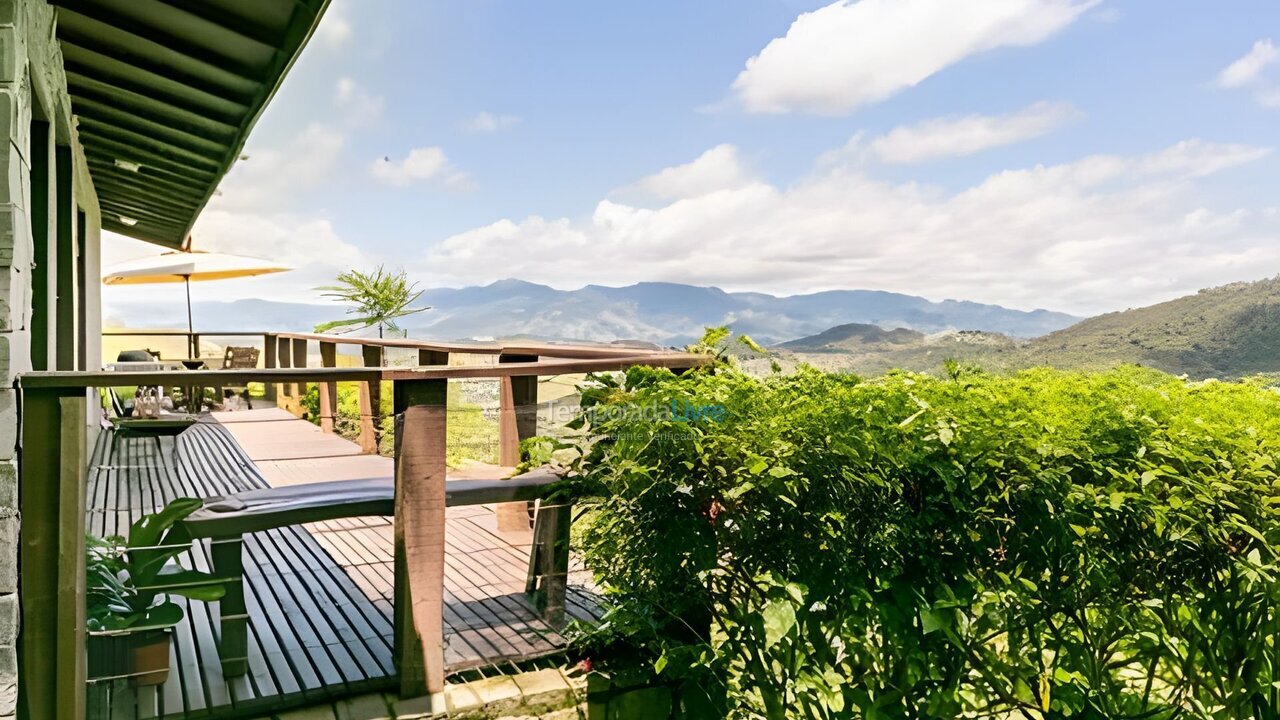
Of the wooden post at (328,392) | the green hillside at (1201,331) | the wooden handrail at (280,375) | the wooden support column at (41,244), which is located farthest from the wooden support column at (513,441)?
the green hillside at (1201,331)

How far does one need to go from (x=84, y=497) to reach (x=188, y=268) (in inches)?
404

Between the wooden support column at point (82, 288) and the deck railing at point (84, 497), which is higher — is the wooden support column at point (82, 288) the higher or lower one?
the higher one

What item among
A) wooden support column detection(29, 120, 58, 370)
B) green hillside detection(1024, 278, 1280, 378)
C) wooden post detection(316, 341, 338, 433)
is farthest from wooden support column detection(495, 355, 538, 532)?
green hillside detection(1024, 278, 1280, 378)

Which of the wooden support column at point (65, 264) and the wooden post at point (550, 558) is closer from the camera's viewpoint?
the wooden post at point (550, 558)

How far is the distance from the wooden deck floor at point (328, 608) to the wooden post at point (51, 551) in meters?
0.17

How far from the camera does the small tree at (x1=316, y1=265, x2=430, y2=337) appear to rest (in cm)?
1850

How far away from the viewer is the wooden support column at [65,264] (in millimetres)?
4518

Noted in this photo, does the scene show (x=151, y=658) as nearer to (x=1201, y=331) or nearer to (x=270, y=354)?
(x=270, y=354)

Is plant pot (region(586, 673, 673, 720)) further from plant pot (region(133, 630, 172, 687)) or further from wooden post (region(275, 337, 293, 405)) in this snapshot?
wooden post (region(275, 337, 293, 405))

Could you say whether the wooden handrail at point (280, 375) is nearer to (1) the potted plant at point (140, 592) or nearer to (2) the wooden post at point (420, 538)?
(2) the wooden post at point (420, 538)

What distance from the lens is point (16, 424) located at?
2090 millimetres

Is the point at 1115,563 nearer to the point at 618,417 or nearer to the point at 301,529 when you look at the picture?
the point at 618,417

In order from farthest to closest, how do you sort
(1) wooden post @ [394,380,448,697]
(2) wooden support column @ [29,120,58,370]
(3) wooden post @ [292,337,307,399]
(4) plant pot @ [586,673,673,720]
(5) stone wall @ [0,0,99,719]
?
(3) wooden post @ [292,337,307,399]
(2) wooden support column @ [29,120,58,370]
(4) plant pot @ [586,673,673,720]
(1) wooden post @ [394,380,448,697]
(5) stone wall @ [0,0,99,719]

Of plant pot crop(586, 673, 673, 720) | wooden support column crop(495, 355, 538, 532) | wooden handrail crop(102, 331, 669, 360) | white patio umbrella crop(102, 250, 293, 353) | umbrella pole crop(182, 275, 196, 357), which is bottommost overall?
plant pot crop(586, 673, 673, 720)
